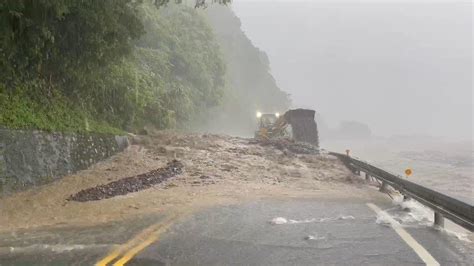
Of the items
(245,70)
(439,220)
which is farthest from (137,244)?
(245,70)

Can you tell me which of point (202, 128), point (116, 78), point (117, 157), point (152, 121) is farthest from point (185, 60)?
point (117, 157)

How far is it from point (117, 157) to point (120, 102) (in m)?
4.42

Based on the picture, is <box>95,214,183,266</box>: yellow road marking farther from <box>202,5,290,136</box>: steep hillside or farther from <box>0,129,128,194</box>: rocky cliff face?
<box>202,5,290,136</box>: steep hillside

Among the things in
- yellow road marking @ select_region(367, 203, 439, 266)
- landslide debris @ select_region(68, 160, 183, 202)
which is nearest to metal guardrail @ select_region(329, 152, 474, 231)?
yellow road marking @ select_region(367, 203, 439, 266)

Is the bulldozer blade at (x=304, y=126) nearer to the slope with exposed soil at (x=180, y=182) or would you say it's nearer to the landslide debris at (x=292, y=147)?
the landslide debris at (x=292, y=147)

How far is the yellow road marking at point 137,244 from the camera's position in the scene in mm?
6684

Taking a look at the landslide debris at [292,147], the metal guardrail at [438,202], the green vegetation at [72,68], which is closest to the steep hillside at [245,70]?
the landslide debris at [292,147]

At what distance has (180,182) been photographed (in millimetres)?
14414

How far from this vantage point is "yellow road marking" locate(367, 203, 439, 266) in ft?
21.4

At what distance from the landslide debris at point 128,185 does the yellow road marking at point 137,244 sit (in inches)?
137

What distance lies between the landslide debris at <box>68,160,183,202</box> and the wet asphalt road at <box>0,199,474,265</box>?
117 inches

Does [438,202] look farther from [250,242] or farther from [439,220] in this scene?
[250,242]

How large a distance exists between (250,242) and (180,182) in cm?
698

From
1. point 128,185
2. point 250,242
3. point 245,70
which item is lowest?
point 128,185
